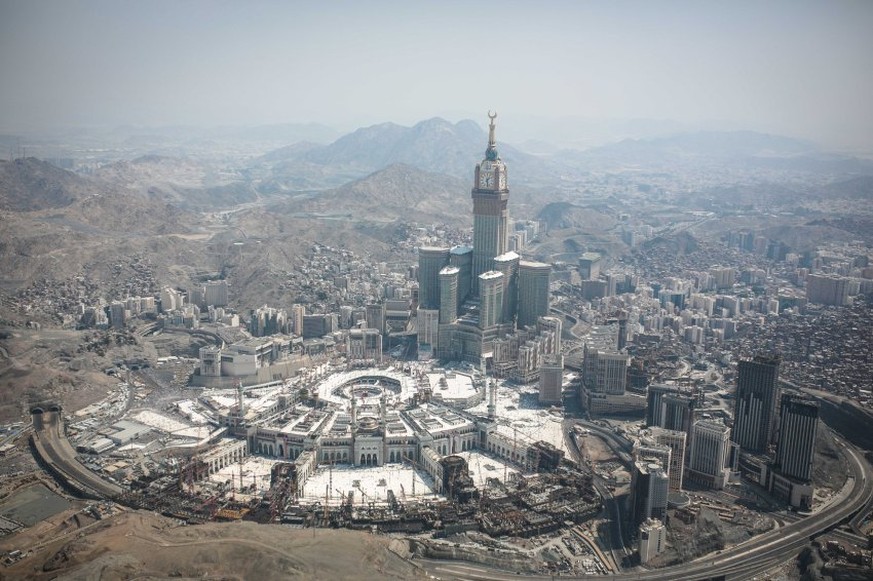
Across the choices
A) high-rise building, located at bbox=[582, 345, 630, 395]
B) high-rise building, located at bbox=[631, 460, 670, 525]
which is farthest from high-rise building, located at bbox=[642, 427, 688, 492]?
high-rise building, located at bbox=[582, 345, 630, 395]

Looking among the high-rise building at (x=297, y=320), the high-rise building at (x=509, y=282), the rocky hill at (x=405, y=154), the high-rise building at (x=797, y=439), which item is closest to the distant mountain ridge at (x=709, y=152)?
the rocky hill at (x=405, y=154)

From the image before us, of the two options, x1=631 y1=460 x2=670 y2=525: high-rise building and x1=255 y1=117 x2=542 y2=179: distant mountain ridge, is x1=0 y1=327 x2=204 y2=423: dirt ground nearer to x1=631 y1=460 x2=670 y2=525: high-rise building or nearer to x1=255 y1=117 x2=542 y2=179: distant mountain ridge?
x1=631 y1=460 x2=670 y2=525: high-rise building

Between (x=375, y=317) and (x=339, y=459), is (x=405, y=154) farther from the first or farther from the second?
(x=339, y=459)

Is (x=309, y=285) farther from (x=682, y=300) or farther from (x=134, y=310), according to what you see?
(x=682, y=300)

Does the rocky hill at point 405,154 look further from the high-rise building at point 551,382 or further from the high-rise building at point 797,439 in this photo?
the high-rise building at point 797,439

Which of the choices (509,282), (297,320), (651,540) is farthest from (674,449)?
(297,320)

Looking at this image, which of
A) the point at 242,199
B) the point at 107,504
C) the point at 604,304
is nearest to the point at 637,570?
the point at 107,504
